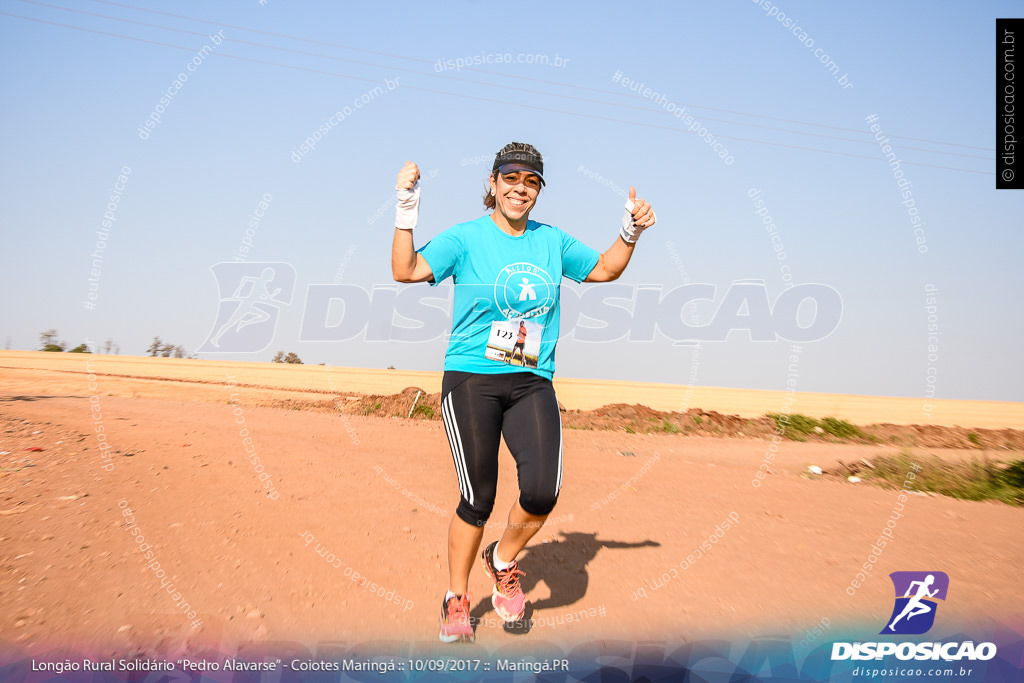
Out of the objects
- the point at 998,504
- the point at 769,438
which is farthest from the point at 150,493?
the point at 769,438

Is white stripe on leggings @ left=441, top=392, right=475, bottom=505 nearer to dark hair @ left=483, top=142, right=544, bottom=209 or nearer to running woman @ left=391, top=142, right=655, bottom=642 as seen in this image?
running woman @ left=391, top=142, right=655, bottom=642

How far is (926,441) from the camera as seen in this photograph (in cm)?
1344

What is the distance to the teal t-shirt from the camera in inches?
140

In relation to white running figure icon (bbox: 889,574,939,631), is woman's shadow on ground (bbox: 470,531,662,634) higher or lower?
lower

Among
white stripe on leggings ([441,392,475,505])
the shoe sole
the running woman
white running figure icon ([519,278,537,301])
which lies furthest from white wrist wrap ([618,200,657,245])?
the shoe sole

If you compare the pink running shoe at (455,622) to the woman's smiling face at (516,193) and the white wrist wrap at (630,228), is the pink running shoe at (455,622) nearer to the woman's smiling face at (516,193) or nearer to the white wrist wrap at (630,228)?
the woman's smiling face at (516,193)

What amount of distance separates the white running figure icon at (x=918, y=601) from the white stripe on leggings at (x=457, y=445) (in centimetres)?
242

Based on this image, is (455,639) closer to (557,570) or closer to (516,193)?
(557,570)

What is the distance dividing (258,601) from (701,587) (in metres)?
2.66

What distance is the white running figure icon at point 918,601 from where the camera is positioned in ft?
12.9

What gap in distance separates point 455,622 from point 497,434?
96cm

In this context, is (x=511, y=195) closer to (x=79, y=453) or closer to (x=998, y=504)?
(x=79, y=453)

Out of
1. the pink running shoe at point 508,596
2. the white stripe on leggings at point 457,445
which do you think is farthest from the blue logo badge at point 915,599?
the white stripe on leggings at point 457,445

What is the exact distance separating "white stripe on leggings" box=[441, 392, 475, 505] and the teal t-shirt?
21 cm
